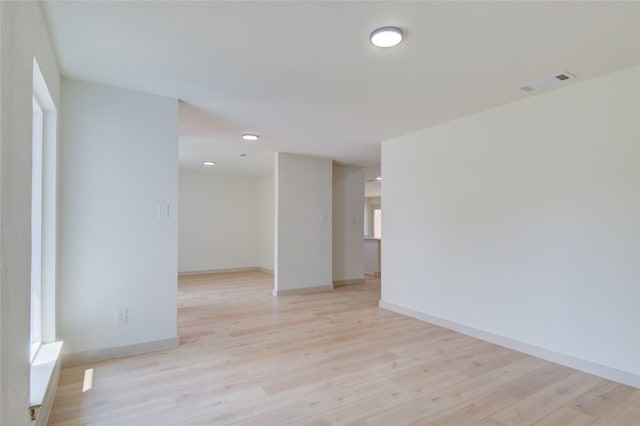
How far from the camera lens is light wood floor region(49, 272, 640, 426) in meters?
2.02

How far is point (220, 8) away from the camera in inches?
69.9

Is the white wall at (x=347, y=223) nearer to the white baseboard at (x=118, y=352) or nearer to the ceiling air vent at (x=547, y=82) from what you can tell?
the white baseboard at (x=118, y=352)

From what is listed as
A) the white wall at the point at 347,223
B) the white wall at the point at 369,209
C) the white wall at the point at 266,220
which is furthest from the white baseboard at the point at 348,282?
the white wall at the point at 369,209

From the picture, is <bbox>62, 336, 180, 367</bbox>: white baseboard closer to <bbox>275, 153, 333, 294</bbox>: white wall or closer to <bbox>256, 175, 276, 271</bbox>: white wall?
<bbox>275, 153, 333, 294</bbox>: white wall

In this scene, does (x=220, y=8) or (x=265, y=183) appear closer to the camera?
(x=220, y=8)

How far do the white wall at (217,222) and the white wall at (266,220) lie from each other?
159 mm

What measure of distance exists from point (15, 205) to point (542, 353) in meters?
3.74

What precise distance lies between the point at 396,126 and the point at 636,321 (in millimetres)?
2782

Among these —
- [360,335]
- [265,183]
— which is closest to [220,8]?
[360,335]

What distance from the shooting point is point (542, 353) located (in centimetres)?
288

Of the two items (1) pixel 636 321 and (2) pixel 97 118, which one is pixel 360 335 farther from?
(2) pixel 97 118

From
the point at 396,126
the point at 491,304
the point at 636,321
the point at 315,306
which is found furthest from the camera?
the point at 315,306

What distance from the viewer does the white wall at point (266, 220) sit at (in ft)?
25.8

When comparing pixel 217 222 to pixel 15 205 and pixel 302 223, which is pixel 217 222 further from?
pixel 15 205
